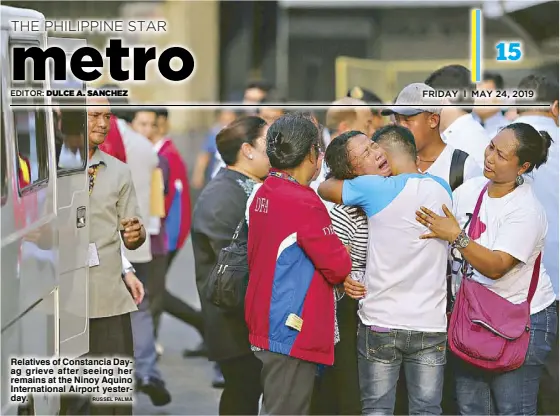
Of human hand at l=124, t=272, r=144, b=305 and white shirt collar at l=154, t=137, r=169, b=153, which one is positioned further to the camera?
white shirt collar at l=154, t=137, r=169, b=153

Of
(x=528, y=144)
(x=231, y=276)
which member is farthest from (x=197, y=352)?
(x=528, y=144)

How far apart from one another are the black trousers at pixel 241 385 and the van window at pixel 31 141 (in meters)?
1.28

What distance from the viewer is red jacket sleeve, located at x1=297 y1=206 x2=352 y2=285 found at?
4.41m

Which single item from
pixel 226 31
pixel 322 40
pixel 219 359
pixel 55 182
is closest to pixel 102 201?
A: pixel 55 182

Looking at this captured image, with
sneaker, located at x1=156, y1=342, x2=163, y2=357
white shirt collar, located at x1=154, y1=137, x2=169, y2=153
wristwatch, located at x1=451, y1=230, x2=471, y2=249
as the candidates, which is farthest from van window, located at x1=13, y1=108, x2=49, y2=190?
sneaker, located at x1=156, y1=342, x2=163, y2=357

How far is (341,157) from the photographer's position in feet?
15.3

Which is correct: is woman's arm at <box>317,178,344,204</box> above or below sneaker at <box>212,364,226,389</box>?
above

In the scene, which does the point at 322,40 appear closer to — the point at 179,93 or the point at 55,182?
the point at 179,93

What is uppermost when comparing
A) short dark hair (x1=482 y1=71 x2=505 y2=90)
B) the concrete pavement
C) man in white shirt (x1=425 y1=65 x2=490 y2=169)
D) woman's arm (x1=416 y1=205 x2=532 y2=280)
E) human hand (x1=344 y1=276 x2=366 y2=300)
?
short dark hair (x1=482 y1=71 x2=505 y2=90)

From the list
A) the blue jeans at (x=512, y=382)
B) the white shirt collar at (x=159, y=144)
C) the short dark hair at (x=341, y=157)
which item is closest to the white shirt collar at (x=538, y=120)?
the blue jeans at (x=512, y=382)

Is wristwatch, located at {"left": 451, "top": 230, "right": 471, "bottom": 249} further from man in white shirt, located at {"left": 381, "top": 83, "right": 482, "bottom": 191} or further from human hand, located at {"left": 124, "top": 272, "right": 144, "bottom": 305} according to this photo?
human hand, located at {"left": 124, "top": 272, "right": 144, "bottom": 305}

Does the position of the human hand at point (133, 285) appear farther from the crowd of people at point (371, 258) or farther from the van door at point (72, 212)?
the van door at point (72, 212)

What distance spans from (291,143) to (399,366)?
41.4 inches

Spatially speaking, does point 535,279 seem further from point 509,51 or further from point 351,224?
point 509,51
